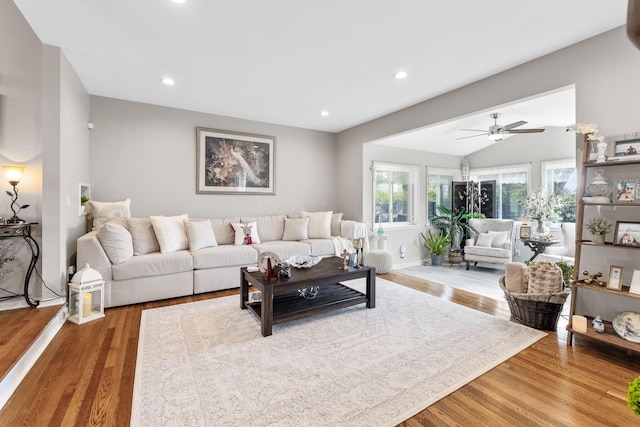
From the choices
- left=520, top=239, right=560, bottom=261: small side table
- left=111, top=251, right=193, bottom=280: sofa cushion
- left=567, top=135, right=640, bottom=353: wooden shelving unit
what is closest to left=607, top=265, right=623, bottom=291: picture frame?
left=567, top=135, right=640, bottom=353: wooden shelving unit

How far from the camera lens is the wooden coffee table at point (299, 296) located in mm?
2564

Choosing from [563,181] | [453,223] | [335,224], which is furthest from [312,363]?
[563,181]

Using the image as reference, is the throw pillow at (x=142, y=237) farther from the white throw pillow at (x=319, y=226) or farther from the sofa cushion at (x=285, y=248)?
the white throw pillow at (x=319, y=226)

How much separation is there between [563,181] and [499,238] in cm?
154

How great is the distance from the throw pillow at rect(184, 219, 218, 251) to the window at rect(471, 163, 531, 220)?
569 centimetres

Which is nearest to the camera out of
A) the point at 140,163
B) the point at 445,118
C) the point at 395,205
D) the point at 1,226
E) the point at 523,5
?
the point at 523,5

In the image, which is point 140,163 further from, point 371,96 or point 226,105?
point 371,96

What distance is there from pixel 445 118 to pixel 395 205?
7.44 ft

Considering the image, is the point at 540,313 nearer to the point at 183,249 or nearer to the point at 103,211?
the point at 183,249

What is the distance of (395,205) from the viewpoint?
5.79 metres

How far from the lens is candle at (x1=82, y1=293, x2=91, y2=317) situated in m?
2.81

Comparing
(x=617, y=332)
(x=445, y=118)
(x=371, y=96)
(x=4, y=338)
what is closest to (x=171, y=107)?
(x=371, y=96)

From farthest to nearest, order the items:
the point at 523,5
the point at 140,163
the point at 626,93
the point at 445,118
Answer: the point at 140,163 → the point at 445,118 → the point at 626,93 → the point at 523,5

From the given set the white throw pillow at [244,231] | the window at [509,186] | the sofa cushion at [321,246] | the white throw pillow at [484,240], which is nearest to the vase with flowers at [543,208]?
the white throw pillow at [484,240]
